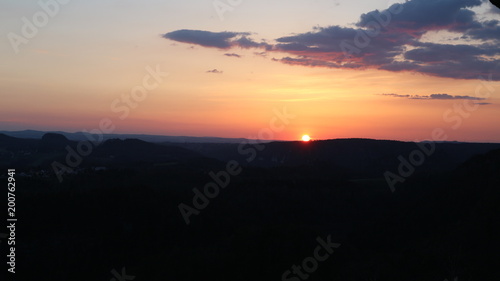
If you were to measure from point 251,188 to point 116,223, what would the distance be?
34748mm

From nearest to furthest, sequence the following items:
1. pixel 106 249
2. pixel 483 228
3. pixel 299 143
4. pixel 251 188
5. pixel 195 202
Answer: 1. pixel 483 228
2. pixel 106 249
3. pixel 195 202
4. pixel 251 188
5. pixel 299 143

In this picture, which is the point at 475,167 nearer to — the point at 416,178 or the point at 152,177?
the point at 416,178

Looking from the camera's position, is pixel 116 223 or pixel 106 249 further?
pixel 116 223

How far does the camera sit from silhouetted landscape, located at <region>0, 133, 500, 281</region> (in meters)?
34.2

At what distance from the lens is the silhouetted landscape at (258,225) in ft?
112

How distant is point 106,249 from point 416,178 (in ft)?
207

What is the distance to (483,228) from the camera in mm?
43906

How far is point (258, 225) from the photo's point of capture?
50656 mm

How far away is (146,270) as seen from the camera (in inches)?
1416

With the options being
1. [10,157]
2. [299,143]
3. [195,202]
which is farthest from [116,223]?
[299,143]

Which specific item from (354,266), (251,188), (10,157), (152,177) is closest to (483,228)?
(354,266)

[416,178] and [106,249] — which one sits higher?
[416,178]

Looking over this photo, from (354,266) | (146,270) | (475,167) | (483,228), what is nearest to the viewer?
(146,270)

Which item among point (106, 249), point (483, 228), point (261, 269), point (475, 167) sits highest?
point (475, 167)
